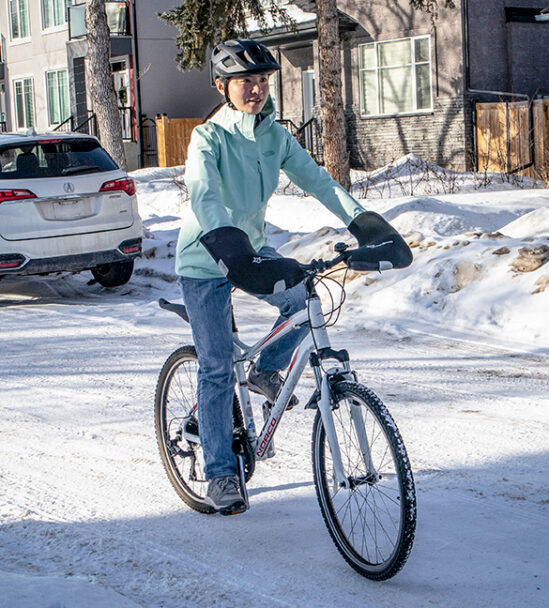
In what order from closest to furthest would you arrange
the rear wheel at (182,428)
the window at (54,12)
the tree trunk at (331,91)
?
the rear wheel at (182,428) → the tree trunk at (331,91) → the window at (54,12)

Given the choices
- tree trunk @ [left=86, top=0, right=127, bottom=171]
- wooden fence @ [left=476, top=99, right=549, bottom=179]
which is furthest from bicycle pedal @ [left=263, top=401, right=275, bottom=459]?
wooden fence @ [left=476, top=99, right=549, bottom=179]

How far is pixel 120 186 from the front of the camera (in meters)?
11.4

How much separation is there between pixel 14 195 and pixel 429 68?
55.6ft

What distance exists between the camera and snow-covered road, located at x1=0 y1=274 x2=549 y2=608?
12.7 ft

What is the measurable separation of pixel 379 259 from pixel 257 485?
161cm

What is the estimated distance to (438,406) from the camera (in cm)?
646

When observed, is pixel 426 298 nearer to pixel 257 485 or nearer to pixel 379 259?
pixel 257 485

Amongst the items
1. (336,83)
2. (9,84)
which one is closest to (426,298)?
(336,83)

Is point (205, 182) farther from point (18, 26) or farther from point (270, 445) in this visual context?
point (18, 26)

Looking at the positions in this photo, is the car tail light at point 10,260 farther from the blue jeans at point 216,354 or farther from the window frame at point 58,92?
the window frame at point 58,92

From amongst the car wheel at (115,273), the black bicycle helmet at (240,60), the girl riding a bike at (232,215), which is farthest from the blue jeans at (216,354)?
the car wheel at (115,273)

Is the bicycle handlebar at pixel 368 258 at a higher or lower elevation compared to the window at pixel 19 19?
lower

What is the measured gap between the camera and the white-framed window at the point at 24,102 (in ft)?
131

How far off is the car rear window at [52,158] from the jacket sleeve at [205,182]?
681 cm
